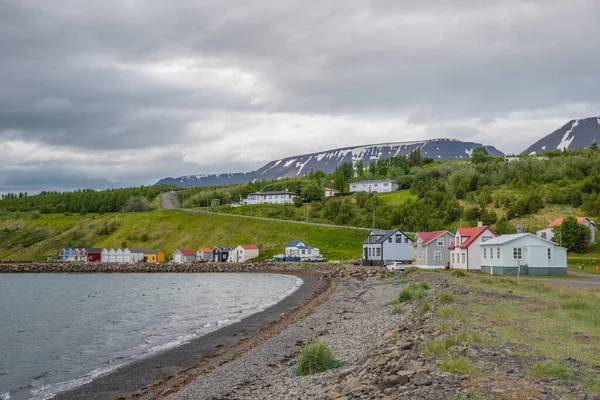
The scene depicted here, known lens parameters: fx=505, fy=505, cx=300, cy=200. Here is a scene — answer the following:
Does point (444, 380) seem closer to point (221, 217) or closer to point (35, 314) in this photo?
point (35, 314)

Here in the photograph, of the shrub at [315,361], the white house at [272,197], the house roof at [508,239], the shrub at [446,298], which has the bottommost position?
the shrub at [315,361]

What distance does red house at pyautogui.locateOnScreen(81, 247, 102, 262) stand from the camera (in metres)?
145

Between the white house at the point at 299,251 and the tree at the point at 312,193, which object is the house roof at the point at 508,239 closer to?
the white house at the point at 299,251

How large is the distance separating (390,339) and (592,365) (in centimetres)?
744

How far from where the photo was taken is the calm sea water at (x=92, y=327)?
21.6 m

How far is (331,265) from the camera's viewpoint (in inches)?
3499

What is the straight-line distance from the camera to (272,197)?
570 feet

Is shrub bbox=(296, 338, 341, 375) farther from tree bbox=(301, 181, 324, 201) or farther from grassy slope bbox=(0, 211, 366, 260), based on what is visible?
tree bbox=(301, 181, 324, 201)

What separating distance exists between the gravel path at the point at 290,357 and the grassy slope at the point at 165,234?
2877 inches

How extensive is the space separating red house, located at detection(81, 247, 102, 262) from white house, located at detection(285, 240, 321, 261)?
66.1 meters

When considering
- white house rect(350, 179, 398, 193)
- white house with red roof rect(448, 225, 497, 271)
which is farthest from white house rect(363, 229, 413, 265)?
white house rect(350, 179, 398, 193)

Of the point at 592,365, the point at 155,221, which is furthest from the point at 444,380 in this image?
the point at 155,221

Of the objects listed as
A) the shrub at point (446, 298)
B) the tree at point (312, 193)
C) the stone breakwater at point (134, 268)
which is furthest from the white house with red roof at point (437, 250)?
the tree at point (312, 193)

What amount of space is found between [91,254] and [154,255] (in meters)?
21.3
